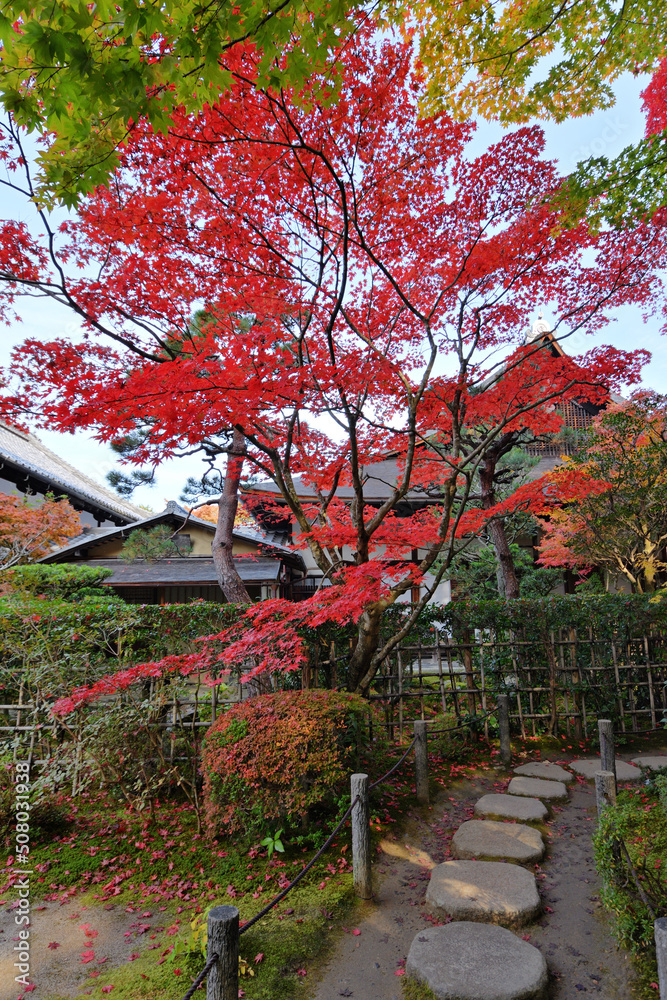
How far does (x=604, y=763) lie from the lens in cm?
527

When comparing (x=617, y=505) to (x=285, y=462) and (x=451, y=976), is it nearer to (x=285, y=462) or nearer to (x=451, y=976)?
(x=285, y=462)

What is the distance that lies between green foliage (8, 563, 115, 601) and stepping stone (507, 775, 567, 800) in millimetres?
6823

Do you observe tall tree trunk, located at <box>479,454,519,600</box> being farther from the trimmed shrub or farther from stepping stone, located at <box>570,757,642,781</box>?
the trimmed shrub

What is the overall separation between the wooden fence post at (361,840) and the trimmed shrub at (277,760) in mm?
597

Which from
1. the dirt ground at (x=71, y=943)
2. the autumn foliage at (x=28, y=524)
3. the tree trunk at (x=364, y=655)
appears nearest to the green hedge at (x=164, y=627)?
the tree trunk at (x=364, y=655)

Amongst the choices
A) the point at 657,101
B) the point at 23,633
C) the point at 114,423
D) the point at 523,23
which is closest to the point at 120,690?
the point at 23,633

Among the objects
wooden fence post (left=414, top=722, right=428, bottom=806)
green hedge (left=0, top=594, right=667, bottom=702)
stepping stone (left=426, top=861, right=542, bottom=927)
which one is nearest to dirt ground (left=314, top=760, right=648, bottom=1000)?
stepping stone (left=426, top=861, right=542, bottom=927)

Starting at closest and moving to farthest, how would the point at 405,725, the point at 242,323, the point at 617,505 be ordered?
the point at 405,725 → the point at 242,323 → the point at 617,505

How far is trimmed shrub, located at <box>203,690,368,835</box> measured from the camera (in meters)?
4.90

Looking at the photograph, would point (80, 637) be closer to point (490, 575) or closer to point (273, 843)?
point (273, 843)

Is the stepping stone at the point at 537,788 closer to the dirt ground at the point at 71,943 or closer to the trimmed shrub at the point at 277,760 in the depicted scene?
the trimmed shrub at the point at 277,760

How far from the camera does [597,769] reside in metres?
7.05

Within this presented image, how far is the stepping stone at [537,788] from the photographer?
6.15 metres

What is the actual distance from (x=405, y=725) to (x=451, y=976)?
4.74 meters
